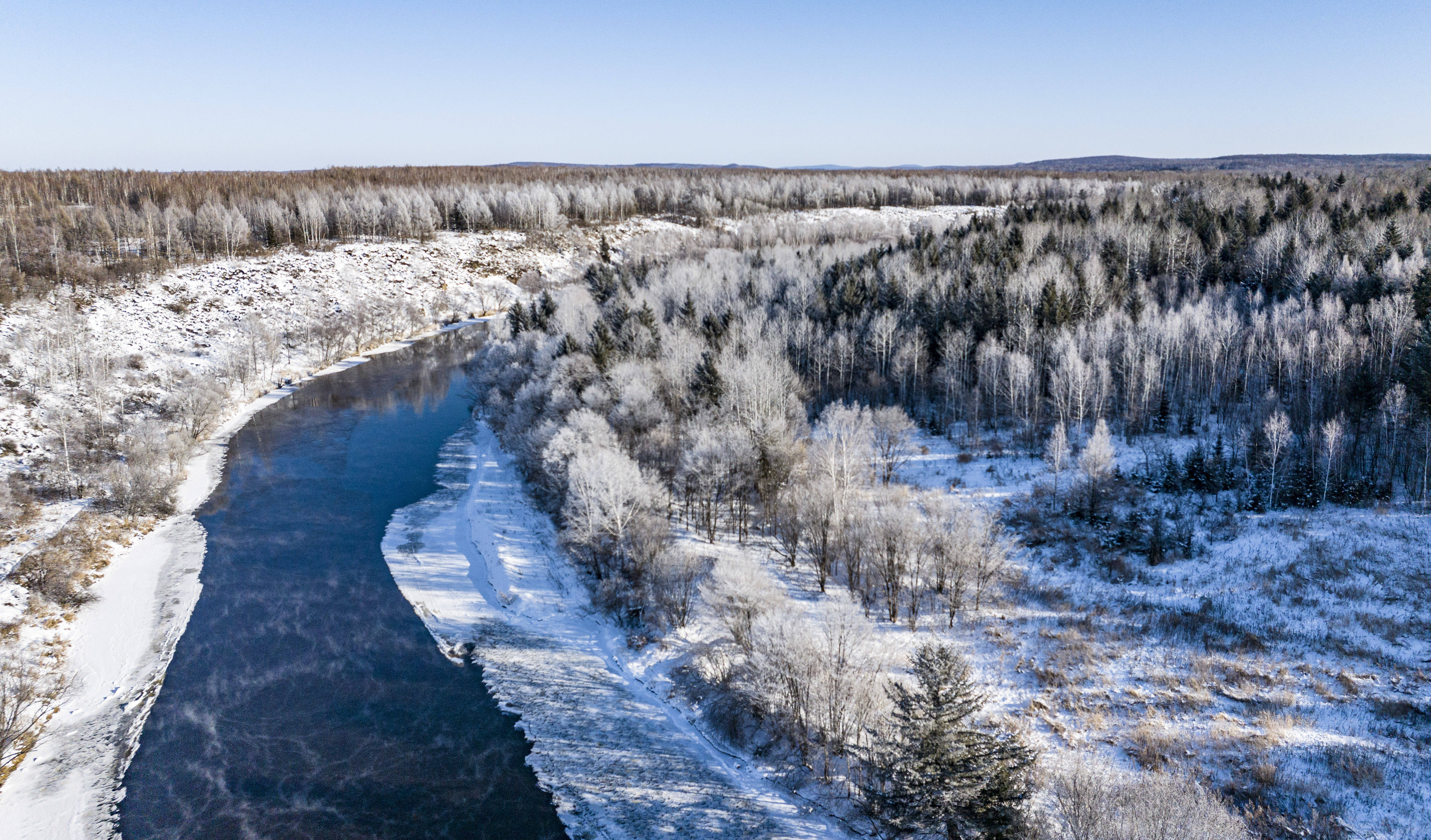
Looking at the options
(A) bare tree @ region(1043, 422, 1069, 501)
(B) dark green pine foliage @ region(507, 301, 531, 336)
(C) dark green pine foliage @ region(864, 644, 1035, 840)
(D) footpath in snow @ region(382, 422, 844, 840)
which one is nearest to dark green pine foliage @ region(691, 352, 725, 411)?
(D) footpath in snow @ region(382, 422, 844, 840)

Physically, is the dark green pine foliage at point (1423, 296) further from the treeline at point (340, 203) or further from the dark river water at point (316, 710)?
the treeline at point (340, 203)

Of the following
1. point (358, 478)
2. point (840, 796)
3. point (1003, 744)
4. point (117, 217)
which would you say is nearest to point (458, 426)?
point (358, 478)

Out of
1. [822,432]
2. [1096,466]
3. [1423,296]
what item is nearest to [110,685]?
[822,432]

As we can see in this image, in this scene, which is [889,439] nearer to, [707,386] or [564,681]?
[707,386]

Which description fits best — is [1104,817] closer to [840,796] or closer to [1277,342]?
[840,796]

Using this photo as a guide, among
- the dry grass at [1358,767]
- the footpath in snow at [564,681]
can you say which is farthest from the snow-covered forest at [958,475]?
the footpath in snow at [564,681]
